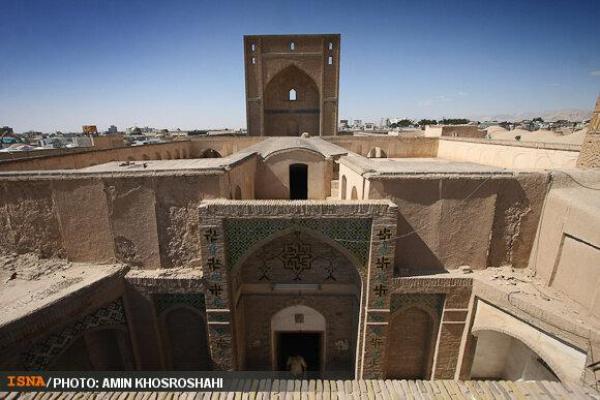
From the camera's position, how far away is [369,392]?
11.7 ft

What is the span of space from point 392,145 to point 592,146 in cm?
1051

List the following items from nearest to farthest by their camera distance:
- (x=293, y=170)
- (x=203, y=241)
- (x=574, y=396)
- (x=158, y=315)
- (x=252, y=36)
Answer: (x=574, y=396)
(x=203, y=241)
(x=158, y=315)
(x=293, y=170)
(x=252, y=36)

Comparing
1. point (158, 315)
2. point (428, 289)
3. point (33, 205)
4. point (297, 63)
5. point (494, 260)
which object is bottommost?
point (158, 315)

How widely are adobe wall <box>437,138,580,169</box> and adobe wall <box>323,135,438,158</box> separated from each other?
654 mm

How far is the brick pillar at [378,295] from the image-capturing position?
563 cm

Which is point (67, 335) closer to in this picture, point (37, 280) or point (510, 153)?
point (37, 280)

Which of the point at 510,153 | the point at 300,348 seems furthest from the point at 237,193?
the point at 510,153

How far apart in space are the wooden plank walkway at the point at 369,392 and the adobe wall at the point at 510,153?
804cm

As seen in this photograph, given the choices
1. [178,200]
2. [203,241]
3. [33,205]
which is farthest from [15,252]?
[203,241]

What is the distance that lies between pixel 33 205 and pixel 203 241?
144 inches

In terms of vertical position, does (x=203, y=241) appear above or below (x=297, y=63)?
below

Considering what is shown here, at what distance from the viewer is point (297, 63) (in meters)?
19.6

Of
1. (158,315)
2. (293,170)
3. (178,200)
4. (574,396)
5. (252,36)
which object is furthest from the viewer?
(252,36)

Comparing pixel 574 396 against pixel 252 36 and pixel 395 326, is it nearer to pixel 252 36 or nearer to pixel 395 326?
pixel 395 326
